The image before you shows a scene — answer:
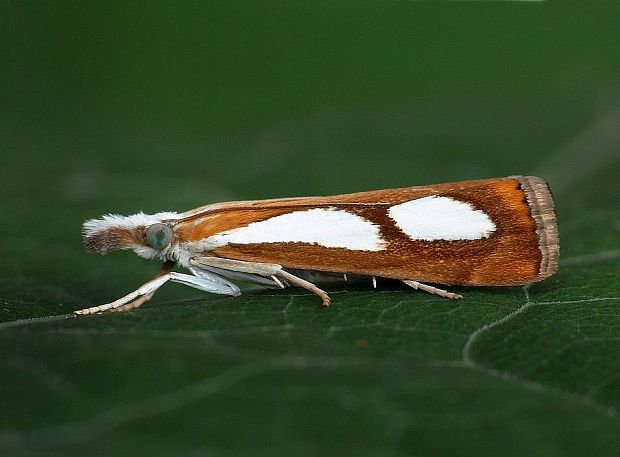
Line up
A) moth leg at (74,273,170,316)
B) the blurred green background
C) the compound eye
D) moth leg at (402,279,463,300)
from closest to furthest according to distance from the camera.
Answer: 1. the blurred green background
2. moth leg at (402,279,463,300)
3. moth leg at (74,273,170,316)
4. the compound eye

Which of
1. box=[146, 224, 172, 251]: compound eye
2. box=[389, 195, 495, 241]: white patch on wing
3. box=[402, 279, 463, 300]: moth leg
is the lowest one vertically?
box=[402, 279, 463, 300]: moth leg

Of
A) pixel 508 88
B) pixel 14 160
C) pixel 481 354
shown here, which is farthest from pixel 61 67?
pixel 481 354

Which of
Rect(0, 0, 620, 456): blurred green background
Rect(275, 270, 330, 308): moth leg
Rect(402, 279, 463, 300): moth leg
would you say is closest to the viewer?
Rect(0, 0, 620, 456): blurred green background

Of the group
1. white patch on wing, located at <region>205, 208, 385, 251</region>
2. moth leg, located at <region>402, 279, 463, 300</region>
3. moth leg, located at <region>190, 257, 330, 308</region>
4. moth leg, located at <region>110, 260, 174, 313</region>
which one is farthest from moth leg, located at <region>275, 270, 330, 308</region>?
moth leg, located at <region>110, 260, 174, 313</region>

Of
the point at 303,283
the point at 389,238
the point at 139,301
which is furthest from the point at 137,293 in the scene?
the point at 389,238

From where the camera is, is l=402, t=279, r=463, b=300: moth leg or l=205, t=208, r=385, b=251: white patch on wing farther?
l=205, t=208, r=385, b=251: white patch on wing

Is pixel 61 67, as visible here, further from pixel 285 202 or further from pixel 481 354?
pixel 481 354

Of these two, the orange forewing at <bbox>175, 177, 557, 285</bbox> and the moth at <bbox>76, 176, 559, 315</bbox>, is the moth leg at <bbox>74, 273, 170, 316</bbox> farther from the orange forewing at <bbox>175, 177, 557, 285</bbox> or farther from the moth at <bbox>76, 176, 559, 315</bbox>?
the orange forewing at <bbox>175, 177, 557, 285</bbox>

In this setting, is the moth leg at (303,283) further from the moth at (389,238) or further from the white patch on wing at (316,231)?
the white patch on wing at (316,231)
